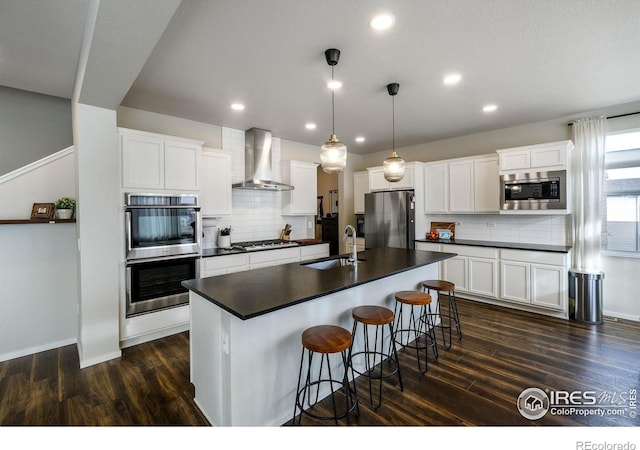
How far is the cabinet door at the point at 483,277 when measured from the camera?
14.3 ft

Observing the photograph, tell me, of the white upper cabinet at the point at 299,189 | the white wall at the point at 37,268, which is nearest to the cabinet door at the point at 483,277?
the white upper cabinet at the point at 299,189

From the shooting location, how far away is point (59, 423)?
78.9 inches

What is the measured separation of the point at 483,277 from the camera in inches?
176

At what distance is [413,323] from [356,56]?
2.74m

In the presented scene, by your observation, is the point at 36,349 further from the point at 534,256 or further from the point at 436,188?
the point at 534,256

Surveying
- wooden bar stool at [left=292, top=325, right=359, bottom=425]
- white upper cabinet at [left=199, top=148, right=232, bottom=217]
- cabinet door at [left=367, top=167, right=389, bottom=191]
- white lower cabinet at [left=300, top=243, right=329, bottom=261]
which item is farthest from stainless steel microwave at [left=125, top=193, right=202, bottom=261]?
cabinet door at [left=367, top=167, right=389, bottom=191]

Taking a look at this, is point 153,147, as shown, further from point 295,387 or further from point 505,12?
point 505,12

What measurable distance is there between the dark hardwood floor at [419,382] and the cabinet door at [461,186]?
2198 millimetres

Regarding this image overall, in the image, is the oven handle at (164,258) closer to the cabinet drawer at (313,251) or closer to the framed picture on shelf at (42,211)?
the framed picture on shelf at (42,211)

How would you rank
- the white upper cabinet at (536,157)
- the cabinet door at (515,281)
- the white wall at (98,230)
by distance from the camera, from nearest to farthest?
1. the white wall at (98,230)
2. the white upper cabinet at (536,157)
3. the cabinet door at (515,281)

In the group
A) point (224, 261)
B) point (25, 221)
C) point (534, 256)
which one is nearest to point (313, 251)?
point (224, 261)

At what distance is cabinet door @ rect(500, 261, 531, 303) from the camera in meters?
4.09

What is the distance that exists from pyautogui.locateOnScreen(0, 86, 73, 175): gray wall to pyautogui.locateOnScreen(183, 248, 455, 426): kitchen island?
2623 millimetres
